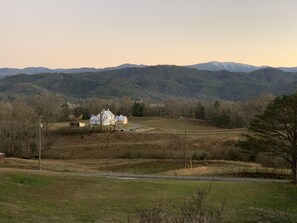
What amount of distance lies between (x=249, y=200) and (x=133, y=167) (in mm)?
31563

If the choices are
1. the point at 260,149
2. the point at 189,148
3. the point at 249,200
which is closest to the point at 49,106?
the point at 189,148

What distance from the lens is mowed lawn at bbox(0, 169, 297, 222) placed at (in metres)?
18.0

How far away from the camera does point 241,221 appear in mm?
18922

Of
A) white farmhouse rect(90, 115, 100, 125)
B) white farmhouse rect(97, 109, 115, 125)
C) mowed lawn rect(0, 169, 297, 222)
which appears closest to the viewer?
mowed lawn rect(0, 169, 297, 222)

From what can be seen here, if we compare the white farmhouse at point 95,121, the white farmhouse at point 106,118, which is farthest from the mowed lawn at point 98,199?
the white farmhouse at point 106,118

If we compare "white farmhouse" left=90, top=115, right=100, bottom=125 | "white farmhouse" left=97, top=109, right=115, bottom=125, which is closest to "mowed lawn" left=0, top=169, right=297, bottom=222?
"white farmhouse" left=90, top=115, right=100, bottom=125

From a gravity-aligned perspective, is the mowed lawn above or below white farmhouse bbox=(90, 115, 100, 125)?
below

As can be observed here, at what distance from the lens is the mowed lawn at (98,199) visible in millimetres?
17953

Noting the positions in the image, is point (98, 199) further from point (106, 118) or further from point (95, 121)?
point (106, 118)

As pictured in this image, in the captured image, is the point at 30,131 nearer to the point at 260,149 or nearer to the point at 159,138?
the point at 159,138

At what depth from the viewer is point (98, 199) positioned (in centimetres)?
2198

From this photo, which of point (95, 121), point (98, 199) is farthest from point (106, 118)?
point (98, 199)

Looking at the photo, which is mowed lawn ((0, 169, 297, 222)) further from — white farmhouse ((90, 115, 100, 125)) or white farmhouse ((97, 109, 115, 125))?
white farmhouse ((97, 109, 115, 125))

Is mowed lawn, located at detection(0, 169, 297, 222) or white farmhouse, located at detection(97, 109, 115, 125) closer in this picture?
mowed lawn, located at detection(0, 169, 297, 222)
